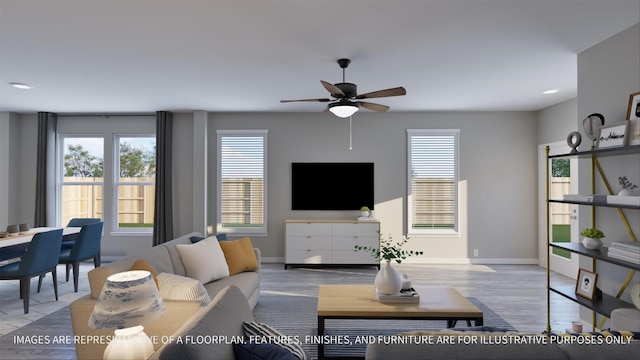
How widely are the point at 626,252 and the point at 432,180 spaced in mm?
3495

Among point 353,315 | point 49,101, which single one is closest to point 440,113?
point 353,315

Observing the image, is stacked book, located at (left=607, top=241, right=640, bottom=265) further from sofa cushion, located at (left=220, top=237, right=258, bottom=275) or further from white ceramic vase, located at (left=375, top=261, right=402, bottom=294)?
sofa cushion, located at (left=220, top=237, right=258, bottom=275)

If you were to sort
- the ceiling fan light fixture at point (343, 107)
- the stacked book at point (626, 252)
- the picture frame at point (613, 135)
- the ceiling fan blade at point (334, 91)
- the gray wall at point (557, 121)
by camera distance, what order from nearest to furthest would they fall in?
1. the stacked book at point (626, 252)
2. the picture frame at point (613, 135)
3. the ceiling fan blade at point (334, 91)
4. the ceiling fan light fixture at point (343, 107)
5. the gray wall at point (557, 121)

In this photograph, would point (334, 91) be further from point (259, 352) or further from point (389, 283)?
point (259, 352)

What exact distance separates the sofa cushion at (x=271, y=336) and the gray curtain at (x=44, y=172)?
623 centimetres

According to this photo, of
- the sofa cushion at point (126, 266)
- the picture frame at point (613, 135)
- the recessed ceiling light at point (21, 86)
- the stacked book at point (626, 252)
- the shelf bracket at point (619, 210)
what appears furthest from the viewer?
the recessed ceiling light at point (21, 86)

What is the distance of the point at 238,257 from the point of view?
3.63m

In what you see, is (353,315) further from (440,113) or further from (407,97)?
(440,113)

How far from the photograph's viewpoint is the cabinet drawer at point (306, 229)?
560cm

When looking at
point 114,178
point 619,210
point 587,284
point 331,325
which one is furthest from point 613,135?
point 114,178

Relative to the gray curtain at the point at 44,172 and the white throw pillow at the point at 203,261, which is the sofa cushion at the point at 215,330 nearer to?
the white throw pillow at the point at 203,261

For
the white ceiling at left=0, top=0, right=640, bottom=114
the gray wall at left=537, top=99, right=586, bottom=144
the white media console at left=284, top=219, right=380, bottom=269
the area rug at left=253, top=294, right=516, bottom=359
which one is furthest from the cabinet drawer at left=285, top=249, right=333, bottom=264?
the gray wall at left=537, top=99, right=586, bottom=144

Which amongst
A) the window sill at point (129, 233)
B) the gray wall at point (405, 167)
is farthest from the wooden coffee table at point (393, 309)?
the window sill at point (129, 233)

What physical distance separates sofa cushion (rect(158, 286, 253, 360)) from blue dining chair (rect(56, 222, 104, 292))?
3748 mm
